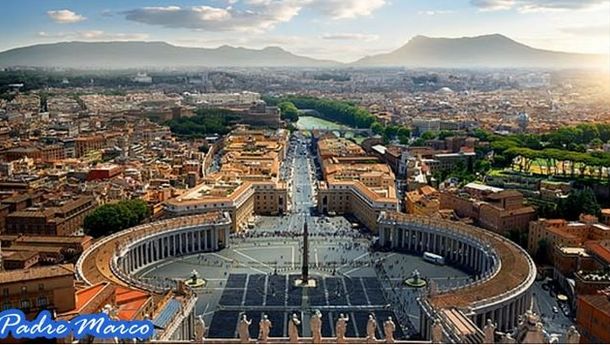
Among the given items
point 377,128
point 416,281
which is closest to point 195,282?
point 416,281

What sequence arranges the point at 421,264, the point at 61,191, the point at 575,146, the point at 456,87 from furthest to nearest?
the point at 456,87, the point at 575,146, the point at 61,191, the point at 421,264

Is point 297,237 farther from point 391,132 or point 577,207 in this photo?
point 391,132

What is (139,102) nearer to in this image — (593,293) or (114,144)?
(114,144)

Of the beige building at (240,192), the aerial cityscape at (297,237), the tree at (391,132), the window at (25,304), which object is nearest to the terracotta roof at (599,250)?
the aerial cityscape at (297,237)

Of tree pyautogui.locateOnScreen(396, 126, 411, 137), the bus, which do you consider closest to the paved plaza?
the bus

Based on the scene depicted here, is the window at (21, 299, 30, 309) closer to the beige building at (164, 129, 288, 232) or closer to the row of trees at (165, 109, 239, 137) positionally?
the beige building at (164, 129, 288, 232)

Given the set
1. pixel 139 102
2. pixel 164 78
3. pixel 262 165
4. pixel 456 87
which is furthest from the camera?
pixel 456 87

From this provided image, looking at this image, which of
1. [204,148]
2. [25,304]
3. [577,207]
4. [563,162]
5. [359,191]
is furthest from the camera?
[204,148]

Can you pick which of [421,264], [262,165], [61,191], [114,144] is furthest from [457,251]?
[114,144]
